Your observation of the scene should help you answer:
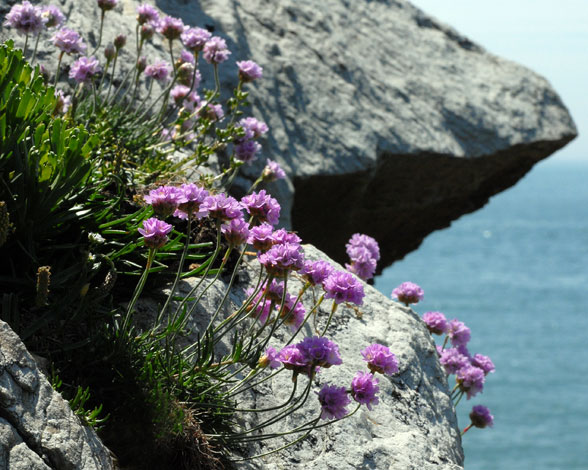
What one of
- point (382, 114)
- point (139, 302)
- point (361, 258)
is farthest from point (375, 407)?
point (382, 114)

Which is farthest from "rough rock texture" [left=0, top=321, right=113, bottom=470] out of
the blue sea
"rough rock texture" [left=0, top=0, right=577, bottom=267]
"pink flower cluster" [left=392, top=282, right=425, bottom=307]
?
the blue sea

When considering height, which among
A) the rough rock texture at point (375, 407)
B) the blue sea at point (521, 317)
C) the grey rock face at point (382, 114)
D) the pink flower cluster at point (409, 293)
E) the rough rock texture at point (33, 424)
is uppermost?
the rough rock texture at point (33, 424)

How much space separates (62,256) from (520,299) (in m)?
74.3

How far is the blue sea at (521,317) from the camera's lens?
3597cm

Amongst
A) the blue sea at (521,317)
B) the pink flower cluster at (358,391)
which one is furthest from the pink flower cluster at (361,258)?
the blue sea at (521,317)

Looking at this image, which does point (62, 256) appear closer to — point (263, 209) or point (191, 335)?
point (191, 335)

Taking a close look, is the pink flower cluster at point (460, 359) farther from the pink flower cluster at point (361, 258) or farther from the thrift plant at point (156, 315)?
the thrift plant at point (156, 315)

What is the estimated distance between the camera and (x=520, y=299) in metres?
73.9

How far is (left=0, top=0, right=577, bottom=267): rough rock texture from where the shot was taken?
5965 millimetres

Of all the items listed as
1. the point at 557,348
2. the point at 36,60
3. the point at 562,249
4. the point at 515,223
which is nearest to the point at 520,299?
the point at 557,348

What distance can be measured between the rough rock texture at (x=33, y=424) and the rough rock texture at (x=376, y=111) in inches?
119

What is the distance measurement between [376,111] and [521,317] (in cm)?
6209

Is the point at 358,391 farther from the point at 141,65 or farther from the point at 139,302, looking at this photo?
the point at 141,65

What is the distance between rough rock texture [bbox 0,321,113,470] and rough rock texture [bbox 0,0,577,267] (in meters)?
3.03
